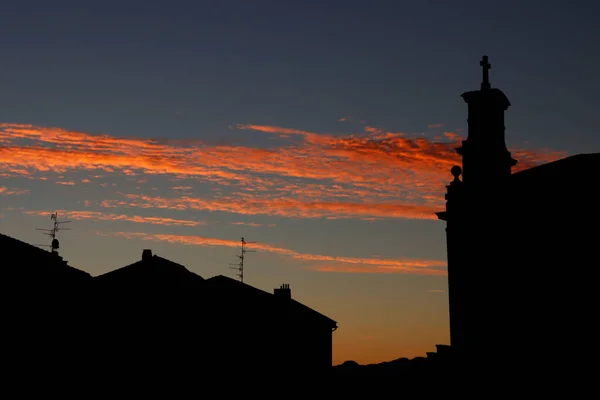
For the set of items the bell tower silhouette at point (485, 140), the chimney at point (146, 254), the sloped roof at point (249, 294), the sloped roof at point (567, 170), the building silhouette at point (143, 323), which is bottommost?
the building silhouette at point (143, 323)

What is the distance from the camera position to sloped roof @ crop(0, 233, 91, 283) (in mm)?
29312

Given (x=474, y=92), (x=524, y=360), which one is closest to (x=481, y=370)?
(x=524, y=360)

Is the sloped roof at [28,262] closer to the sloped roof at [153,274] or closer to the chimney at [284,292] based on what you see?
the sloped roof at [153,274]

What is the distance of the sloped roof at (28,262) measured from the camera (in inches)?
1154

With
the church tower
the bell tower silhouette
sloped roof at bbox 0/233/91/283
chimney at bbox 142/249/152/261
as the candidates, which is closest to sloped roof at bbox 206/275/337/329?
chimney at bbox 142/249/152/261

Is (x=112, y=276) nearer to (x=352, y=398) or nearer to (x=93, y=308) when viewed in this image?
(x=93, y=308)

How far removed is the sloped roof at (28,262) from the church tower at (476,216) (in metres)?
14.0

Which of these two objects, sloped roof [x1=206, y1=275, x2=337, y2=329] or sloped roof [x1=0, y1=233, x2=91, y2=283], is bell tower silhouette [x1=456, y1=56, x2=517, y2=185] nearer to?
sloped roof [x1=0, y1=233, x2=91, y2=283]

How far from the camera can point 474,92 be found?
94.1 feet

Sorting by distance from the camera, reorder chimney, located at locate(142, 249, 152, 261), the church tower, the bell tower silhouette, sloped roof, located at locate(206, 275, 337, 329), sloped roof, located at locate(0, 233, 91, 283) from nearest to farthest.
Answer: the church tower, the bell tower silhouette, sloped roof, located at locate(0, 233, 91, 283), chimney, located at locate(142, 249, 152, 261), sloped roof, located at locate(206, 275, 337, 329)

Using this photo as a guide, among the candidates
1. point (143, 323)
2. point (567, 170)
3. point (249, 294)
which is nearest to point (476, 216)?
point (567, 170)

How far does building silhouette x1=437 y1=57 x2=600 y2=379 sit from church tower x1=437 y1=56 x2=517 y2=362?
3cm

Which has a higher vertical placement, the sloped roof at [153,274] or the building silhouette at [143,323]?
the sloped roof at [153,274]

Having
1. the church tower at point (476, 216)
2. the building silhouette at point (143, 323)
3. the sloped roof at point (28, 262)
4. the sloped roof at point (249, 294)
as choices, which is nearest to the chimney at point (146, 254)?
the building silhouette at point (143, 323)
